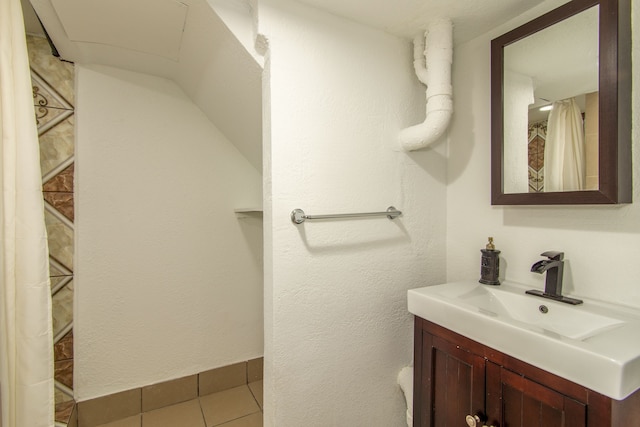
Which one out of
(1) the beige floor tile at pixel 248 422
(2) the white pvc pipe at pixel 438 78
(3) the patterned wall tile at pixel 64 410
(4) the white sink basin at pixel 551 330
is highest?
(2) the white pvc pipe at pixel 438 78

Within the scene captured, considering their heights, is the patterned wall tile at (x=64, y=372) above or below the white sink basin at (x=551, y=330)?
below

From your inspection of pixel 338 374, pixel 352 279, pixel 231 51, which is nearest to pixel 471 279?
pixel 352 279

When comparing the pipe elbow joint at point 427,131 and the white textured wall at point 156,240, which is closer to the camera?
the pipe elbow joint at point 427,131

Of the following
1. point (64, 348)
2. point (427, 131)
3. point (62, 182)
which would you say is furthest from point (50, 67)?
point (427, 131)

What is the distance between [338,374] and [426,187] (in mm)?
864

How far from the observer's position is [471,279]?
1.25m

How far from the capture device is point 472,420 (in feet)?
2.72

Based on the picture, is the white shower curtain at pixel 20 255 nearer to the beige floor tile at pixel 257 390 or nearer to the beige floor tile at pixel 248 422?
the beige floor tile at pixel 248 422

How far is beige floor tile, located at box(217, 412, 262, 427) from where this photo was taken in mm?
1464

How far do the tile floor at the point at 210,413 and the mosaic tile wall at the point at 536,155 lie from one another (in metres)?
1.66

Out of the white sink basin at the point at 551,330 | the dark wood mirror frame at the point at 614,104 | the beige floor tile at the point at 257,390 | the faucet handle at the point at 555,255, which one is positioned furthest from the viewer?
the beige floor tile at the point at 257,390

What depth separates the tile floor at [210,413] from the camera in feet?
4.82

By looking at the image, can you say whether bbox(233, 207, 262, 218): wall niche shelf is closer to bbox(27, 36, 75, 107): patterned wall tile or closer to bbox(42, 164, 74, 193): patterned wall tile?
bbox(42, 164, 74, 193): patterned wall tile

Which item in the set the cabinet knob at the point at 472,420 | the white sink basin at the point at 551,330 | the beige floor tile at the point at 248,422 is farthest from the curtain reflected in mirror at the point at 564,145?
the beige floor tile at the point at 248,422
